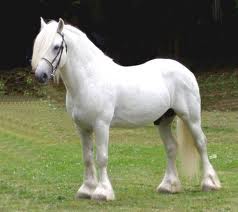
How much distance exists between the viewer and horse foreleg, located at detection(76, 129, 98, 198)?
7.48 metres

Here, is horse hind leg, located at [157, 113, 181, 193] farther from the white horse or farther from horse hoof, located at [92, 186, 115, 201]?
horse hoof, located at [92, 186, 115, 201]

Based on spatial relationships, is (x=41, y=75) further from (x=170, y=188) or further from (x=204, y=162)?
(x=204, y=162)

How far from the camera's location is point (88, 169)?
757 cm

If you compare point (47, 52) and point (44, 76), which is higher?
point (47, 52)

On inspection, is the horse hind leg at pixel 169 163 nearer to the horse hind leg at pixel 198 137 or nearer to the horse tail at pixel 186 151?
the horse tail at pixel 186 151

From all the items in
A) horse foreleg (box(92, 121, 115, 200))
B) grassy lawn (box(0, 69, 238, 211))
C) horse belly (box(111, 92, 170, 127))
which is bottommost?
grassy lawn (box(0, 69, 238, 211))

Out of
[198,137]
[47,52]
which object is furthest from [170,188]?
[47,52]

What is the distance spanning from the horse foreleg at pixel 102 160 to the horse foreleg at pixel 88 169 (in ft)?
0.82

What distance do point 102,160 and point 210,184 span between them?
4.74ft

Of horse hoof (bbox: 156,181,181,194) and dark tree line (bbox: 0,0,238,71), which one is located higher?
horse hoof (bbox: 156,181,181,194)

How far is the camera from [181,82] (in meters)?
7.91

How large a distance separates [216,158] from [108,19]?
14.6m

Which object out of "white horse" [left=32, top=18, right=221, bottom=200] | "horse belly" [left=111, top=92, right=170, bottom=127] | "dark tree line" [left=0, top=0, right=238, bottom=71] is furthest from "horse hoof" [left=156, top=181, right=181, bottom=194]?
"dark tree line" [left=0, top=0, right=238, bottom=71]

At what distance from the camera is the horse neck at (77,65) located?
7254 millimetres
